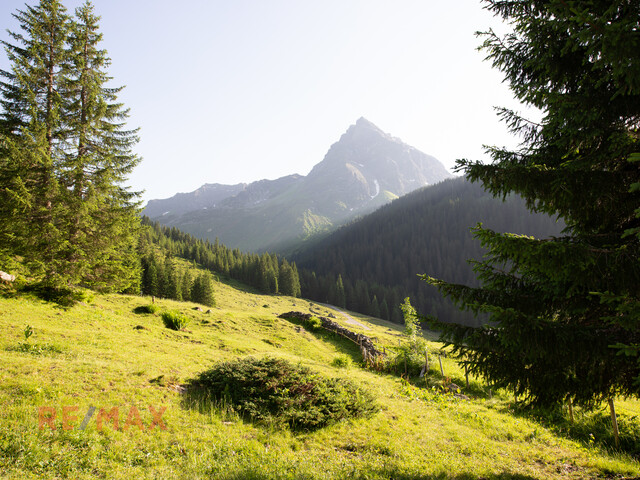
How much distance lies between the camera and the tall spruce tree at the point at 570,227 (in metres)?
4.86

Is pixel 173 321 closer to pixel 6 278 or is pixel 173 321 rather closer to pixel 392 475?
pixel 6 278

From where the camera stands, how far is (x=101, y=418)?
7.02m

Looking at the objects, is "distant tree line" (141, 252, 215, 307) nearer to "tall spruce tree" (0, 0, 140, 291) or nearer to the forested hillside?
"tall spruce tree" (0, 0, 140, 291)

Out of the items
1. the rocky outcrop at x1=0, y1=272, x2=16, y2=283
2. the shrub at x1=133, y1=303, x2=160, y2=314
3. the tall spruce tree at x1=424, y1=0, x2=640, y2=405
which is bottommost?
the shrub at x1=133, y1=303, x2=160, y2=314

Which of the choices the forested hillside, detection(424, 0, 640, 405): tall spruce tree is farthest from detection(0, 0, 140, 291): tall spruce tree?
the forested hillside

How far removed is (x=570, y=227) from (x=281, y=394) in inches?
403

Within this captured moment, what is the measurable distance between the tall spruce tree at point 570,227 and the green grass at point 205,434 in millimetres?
3461

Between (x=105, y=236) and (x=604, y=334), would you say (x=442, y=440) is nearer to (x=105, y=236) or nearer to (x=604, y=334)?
(x=604, y=334)

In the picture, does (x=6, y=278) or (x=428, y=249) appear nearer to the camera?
(x=6, y=278)

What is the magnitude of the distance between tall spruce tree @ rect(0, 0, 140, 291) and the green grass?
11.9ft

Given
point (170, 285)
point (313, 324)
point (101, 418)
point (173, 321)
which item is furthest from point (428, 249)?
point (101, 418)

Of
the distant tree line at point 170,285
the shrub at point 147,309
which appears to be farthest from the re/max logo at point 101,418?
the distant tree line at point 170,285

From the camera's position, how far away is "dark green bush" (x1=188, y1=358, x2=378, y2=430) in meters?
9.13

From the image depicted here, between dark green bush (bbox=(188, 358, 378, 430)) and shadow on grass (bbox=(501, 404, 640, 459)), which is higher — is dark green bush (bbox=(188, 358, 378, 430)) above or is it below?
above
